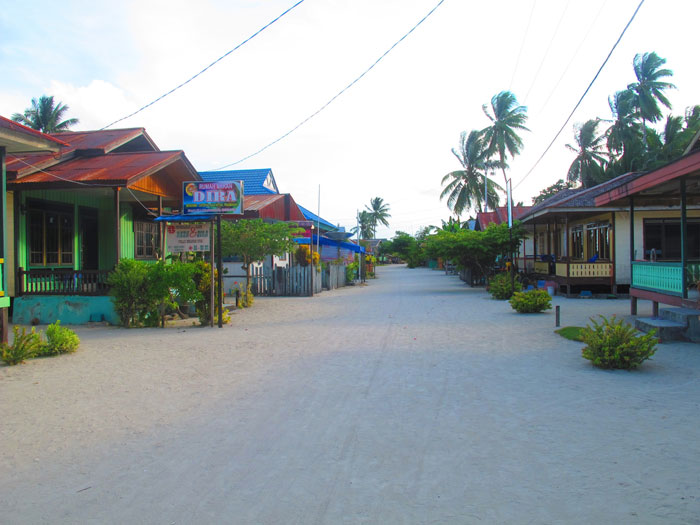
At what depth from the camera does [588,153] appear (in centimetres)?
4638

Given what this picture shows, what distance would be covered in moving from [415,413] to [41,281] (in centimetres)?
1118

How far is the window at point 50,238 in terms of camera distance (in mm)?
13469

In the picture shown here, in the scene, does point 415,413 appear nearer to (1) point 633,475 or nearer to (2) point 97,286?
(1) point 633,475

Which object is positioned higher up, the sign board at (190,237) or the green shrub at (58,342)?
the sign board at (190,237)

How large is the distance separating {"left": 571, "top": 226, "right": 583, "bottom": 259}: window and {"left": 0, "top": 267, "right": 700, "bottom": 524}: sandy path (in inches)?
702

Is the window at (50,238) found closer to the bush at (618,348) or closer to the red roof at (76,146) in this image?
the red roof at (76,146)

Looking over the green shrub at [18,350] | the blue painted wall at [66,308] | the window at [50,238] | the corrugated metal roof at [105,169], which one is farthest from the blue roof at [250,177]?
the green shrub at [18,350]

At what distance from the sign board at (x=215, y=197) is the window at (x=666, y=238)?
54.9 feet

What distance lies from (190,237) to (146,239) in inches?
246

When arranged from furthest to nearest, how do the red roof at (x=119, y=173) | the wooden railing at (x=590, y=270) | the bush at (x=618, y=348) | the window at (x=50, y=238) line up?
the wooden railing at (x=590, y=270), the window at (x=50, y=238), the red roof at (x=119, y=173), the bush at (x=618, y=348)

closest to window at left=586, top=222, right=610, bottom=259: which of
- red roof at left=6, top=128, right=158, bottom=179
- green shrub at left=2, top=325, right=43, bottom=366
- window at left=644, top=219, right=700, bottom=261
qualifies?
window at left=644, top=219, right=700, bottom=261

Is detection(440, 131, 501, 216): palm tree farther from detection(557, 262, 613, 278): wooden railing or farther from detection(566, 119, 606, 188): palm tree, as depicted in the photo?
detection(557, 262, 613, 278): wooden railing

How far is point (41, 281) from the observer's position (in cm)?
1305

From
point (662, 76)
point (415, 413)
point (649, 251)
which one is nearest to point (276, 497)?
point (415, 413)
